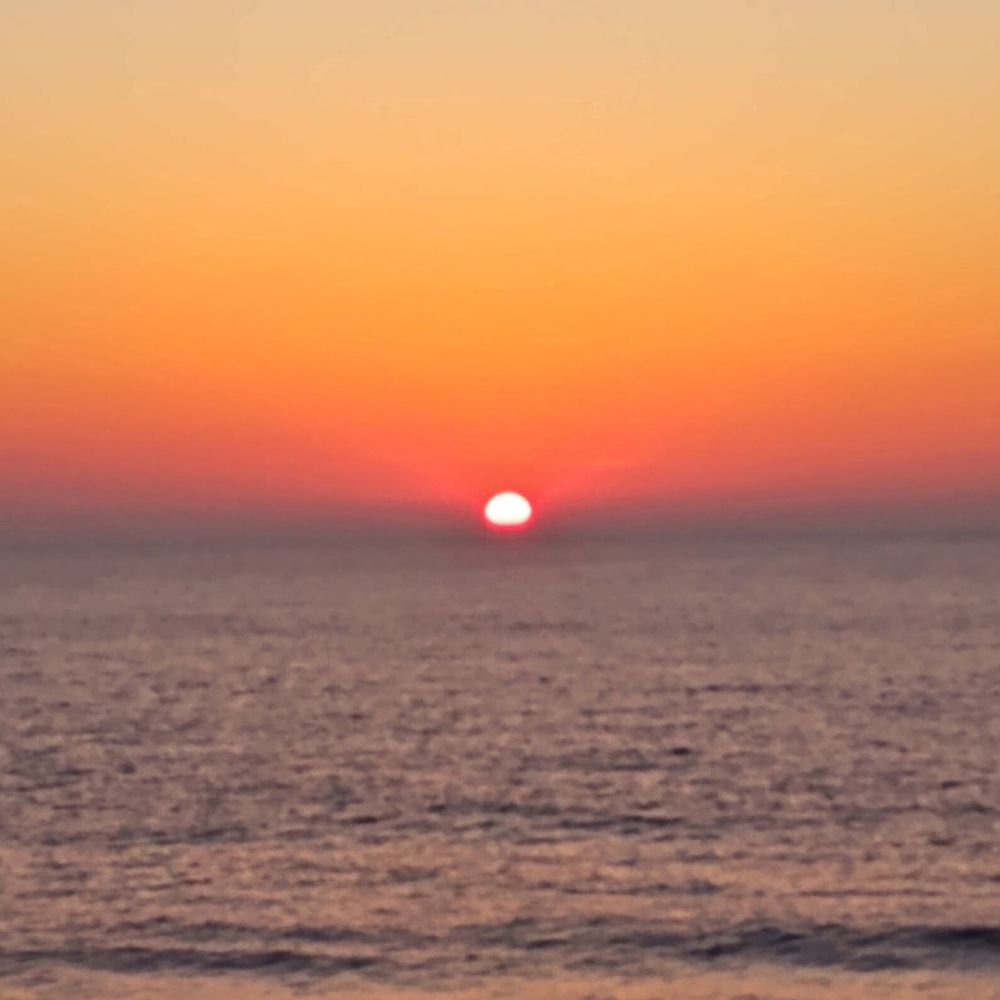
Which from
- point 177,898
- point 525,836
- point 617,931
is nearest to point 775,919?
point 617,931

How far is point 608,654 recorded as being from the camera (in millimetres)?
113625

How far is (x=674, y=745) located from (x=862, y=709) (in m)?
16.0

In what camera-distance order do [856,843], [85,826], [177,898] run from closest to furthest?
[177,898]
[856,843]
[85,826]

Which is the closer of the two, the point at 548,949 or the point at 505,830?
the point at 548,949

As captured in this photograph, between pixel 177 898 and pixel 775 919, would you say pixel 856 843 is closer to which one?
pixel 775 919

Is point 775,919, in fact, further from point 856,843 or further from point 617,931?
point 856,843

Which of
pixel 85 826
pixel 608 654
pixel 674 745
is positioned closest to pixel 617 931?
pixel 85 826

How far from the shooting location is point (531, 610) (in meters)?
175

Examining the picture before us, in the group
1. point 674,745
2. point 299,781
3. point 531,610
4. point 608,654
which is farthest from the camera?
point 531,610

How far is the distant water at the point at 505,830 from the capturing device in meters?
35.4

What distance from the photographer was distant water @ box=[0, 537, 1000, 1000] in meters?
35.4

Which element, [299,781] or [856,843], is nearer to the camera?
[856,843]

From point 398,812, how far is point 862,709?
34.1 m

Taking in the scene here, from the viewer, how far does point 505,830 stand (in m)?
48.4
